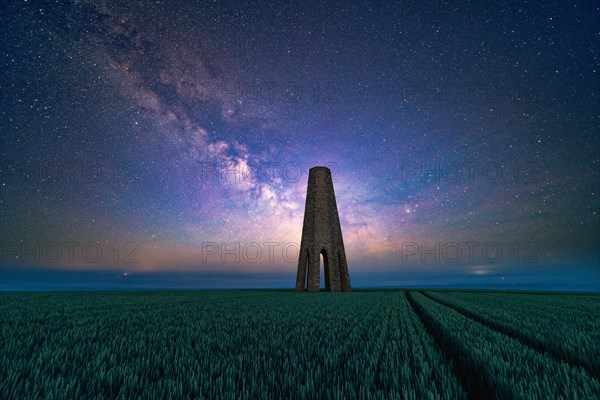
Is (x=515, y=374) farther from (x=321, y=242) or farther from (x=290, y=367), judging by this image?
(x=321, y=242)

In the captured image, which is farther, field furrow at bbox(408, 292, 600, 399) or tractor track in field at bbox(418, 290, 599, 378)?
tractor track in field at bbox(418, 290, 599, 378)

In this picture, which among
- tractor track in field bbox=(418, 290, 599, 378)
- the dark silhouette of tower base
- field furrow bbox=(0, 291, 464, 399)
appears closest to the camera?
field furrow bbox=(0, 291, 464, 399)

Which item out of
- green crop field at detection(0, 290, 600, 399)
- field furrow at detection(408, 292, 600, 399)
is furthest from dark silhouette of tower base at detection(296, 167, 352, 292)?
field furrow at detection(408, 292, 600, 399)

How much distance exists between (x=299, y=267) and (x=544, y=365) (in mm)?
23483

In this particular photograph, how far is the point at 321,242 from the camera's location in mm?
25109

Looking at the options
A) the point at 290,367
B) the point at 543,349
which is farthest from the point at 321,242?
the point at 290,367

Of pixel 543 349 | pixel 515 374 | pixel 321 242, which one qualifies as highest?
pixel 321 242

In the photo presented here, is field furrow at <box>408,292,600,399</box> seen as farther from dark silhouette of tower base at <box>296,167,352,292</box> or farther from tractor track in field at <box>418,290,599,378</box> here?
dark silhouette of tower base at <box>296,167,352,292</box>

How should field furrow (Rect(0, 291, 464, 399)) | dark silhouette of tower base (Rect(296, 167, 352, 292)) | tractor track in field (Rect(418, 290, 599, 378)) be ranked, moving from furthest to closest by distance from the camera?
1. dark silhouette of tower base (Rect(296, 167, 352, 292))
2. tractor track in field (Rect(418, 290, 599, 378))
3. field furrow (Rect(0, 291, 464, 399))

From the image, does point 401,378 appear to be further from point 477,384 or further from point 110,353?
point 110,353

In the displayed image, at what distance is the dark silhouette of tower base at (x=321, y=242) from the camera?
24797 mm

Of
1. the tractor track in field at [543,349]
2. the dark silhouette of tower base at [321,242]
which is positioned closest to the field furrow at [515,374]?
the tractor track in field at [543,349]

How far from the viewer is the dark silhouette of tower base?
24.8 m

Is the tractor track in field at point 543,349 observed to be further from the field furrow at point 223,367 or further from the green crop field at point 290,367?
the field furrow at point 223,367
